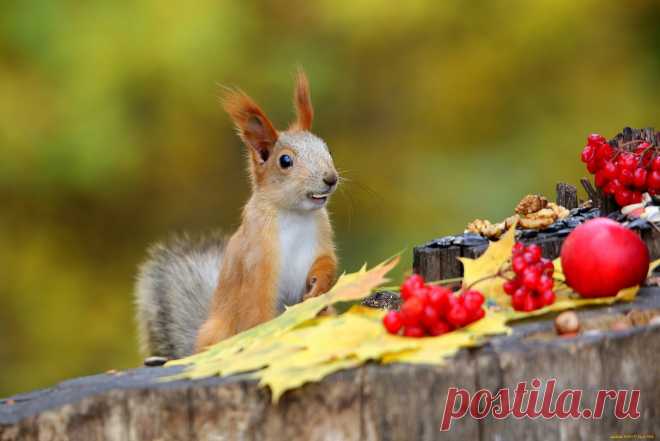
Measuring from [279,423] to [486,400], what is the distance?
0.27 metres

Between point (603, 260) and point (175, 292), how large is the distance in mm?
1301

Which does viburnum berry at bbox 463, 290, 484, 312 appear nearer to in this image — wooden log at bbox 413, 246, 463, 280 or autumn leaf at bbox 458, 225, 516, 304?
autumn leaf at bbox 458, 225, 516, 304

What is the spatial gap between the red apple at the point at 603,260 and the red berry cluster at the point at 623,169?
471 millimetres

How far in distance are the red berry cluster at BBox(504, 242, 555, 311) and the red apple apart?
5 centimetres

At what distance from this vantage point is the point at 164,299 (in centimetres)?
295

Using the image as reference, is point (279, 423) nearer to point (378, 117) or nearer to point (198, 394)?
point (198, 394)

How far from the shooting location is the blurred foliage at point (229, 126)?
406 centimetres

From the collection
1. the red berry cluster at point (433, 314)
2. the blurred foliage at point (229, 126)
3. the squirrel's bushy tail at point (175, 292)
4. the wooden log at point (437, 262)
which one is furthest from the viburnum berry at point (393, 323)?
the blurred foliage at point (229, 126)

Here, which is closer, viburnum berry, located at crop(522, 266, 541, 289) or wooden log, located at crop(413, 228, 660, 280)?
viburnum berry, located at crop(522, 266, 541, 289)

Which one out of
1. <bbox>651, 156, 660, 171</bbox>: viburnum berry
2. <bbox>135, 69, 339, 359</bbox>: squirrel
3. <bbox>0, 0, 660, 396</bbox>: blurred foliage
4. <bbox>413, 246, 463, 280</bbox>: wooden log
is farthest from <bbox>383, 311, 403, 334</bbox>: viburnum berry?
<bbox>0, 0, 660, 396</bbox>: blurred foliage

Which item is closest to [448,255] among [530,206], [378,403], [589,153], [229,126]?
[530,206]

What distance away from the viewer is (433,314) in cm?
173

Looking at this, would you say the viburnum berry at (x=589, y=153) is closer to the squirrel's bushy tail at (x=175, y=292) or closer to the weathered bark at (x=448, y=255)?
the weathered bark at (x=448, y=255)

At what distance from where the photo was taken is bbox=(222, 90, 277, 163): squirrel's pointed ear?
244 cm
